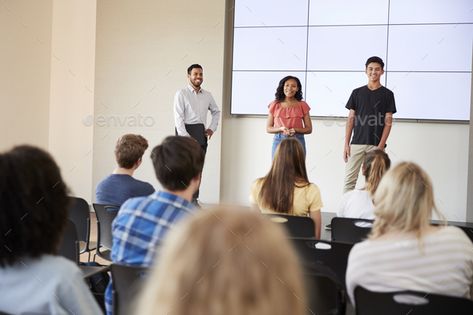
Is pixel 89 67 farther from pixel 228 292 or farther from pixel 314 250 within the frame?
pixel 228 292

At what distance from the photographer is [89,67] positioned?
7.31 m

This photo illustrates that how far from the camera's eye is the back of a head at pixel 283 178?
10.2 feet

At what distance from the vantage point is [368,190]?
3.32m

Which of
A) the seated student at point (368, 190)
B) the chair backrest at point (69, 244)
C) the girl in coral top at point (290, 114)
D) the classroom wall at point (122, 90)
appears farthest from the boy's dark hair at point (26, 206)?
the classroom wall at point (122, 90)

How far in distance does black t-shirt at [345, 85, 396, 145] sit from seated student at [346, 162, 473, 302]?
12.2 ft

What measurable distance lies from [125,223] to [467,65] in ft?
16.7

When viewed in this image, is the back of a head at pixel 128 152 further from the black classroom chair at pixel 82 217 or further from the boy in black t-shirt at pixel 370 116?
the boy in black t-shirt at pixel 370 116

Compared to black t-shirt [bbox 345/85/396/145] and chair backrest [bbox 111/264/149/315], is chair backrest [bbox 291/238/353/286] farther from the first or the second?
black t-shirt [bbox 345/85/396/145]

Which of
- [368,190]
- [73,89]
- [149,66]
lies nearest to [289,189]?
[368,190]

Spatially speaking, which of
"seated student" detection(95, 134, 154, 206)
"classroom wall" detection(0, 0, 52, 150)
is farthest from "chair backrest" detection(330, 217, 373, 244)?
"classroom wall" detection(0, 0, 52, 150)

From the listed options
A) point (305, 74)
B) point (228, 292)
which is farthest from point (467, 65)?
point (228, 292)

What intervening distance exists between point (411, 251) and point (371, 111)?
3.93 metres

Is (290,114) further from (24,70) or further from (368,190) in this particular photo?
(24,70)

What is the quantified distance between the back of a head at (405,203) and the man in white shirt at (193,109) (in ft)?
13.9
